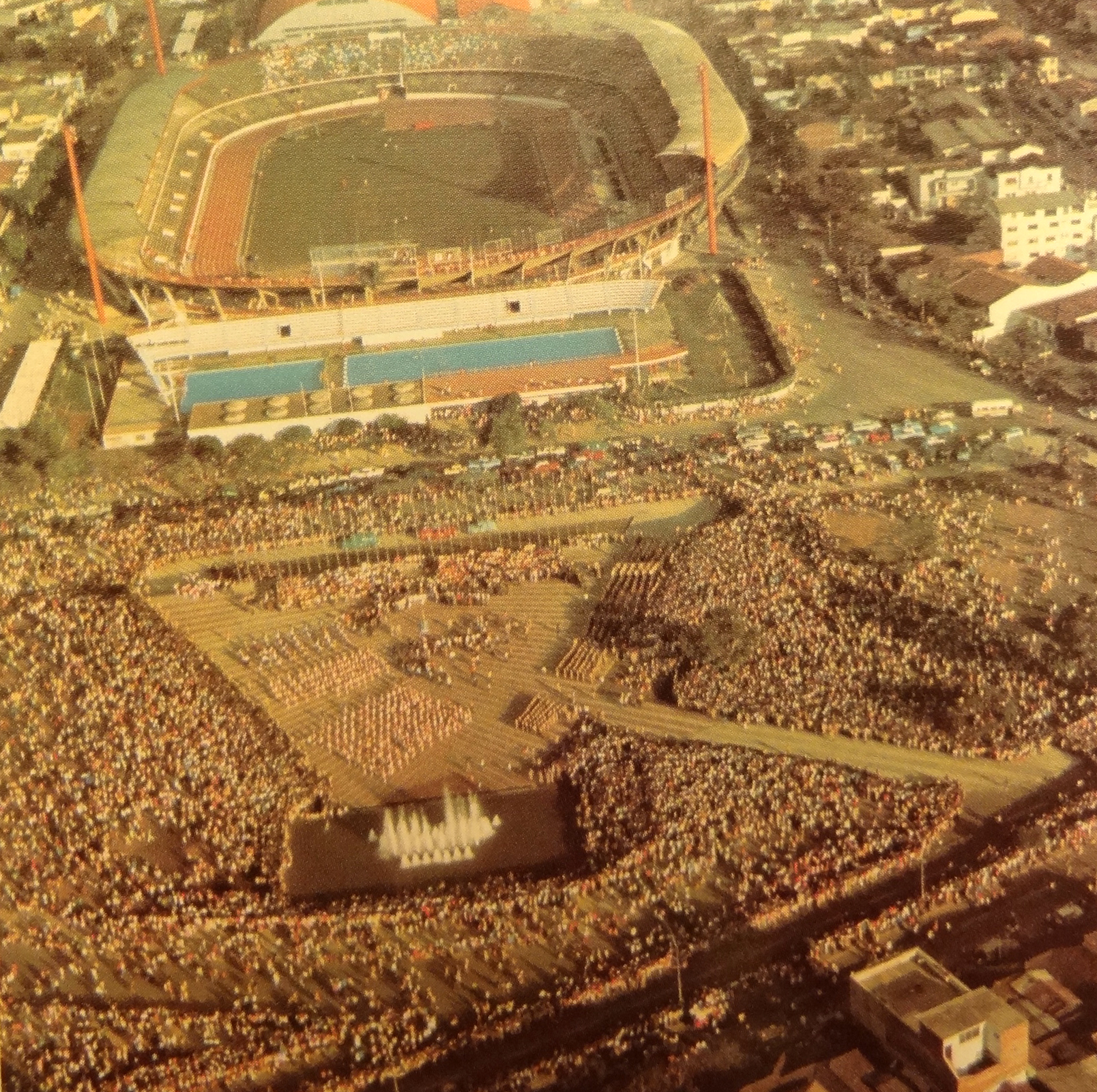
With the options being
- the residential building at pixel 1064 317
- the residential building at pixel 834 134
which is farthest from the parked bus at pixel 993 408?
the residential building at pixel 834 134

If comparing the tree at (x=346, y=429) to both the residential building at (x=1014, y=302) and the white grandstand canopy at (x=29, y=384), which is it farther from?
the residential building at (x=1014, y=302)

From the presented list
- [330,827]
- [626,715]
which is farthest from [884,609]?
[330,827]

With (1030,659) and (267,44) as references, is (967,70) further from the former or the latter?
(1030,659)

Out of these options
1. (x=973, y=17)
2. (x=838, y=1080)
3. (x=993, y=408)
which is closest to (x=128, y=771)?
(x=838, y=1080)

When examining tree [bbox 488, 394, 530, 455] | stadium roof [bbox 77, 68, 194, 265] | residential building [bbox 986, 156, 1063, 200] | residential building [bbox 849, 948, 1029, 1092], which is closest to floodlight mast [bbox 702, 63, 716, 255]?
residential building [bbox 986, 156, 1063, 200]

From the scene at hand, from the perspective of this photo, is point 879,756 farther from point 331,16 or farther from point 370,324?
point 331,16
